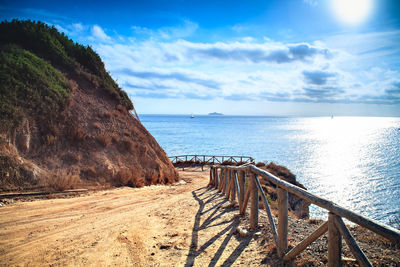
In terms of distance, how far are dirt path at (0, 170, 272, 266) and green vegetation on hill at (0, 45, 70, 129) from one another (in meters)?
3.98

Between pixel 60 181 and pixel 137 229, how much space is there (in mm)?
4873

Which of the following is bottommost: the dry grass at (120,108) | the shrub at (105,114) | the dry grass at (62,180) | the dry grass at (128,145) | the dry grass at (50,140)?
the dry grass at (62,180)

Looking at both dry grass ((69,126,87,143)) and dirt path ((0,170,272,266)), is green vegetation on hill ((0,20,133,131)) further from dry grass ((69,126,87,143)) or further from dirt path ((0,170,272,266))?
dirt path ((0,170,272,266))

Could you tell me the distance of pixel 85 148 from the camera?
10.2 meters

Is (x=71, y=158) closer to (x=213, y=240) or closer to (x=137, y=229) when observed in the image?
(x=137, y=229)

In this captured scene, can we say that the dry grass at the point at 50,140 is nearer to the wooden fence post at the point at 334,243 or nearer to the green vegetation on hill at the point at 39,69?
the green vegetation on hill at the point at 39,69

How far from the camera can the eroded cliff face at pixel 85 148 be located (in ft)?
25.5

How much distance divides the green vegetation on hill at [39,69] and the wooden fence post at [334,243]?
32.8 feet

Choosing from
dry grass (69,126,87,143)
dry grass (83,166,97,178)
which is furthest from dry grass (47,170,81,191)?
dry grass (69,126,87,143)

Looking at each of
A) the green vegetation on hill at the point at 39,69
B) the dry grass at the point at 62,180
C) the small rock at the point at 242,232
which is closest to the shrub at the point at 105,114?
the green vegetation on hill at the point at 39,69

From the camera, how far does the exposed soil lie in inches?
133

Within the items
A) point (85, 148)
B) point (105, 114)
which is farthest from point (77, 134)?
point (105, 114)

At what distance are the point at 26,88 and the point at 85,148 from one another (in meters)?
3.28

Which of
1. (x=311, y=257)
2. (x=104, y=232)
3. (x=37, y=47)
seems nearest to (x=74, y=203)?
(x=104, y=232)
